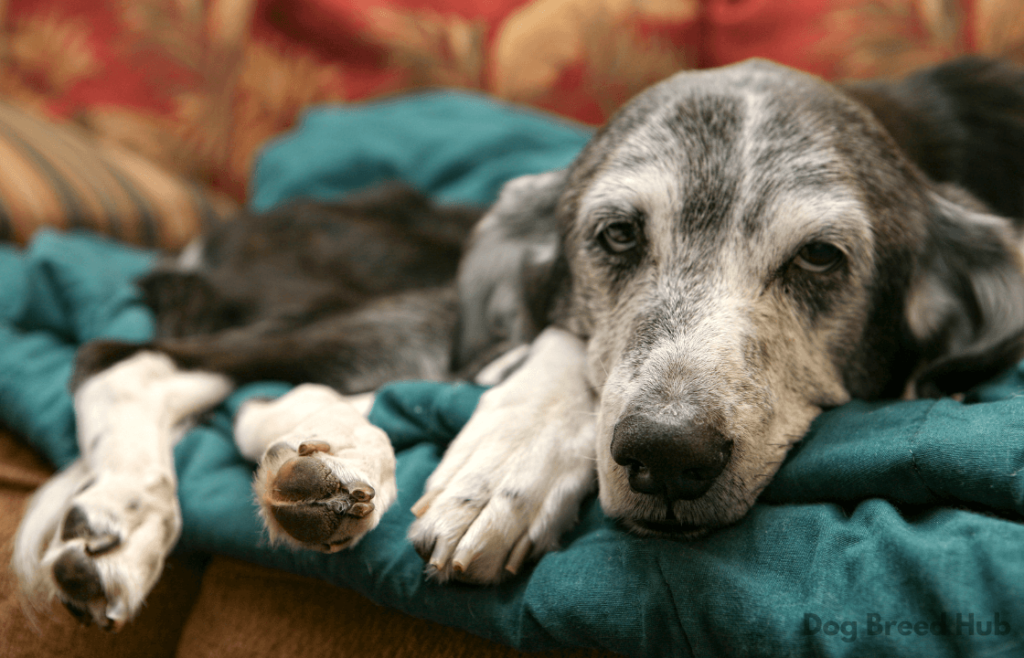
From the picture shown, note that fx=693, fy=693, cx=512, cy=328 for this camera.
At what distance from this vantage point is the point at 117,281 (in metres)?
2.30

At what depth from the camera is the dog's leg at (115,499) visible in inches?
45.0

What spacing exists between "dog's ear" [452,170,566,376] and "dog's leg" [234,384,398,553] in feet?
1.71

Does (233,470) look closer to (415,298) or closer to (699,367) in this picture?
(415,298)

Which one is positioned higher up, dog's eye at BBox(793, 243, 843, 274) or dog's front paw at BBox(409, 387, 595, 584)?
dog's eye at BBox(793, 243, 843, 274)

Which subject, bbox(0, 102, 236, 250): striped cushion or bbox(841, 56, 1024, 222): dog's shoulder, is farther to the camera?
bbox(0, 102, 236, 250): striped cushion

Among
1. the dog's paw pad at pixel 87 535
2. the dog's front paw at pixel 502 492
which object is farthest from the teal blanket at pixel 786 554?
the dog's paw pad at pixel 87 535

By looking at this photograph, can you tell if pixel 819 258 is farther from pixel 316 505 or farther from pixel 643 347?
pixel 316 505

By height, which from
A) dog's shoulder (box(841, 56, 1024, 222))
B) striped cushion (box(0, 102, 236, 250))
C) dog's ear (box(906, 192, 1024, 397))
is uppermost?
dog's shoulder (box(841, 56, 1024, 222))

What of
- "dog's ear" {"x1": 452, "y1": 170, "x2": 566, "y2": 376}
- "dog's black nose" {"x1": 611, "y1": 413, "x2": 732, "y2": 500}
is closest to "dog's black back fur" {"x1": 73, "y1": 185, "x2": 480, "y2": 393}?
"dog's ear" {"x1": 452, "y1": 170, "x2": 566, "y2": 376}

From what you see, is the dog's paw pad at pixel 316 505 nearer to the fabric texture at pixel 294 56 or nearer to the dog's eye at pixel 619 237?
the dog's eye at pixel 619 237

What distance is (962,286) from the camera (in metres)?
1.54

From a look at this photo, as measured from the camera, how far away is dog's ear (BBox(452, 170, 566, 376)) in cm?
175

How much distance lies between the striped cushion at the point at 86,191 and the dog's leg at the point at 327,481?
211 cm

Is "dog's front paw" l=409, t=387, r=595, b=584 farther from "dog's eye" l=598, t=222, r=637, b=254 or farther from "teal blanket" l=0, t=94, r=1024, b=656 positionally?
"dog's eye" l=598, t=222, r=637, b=254
